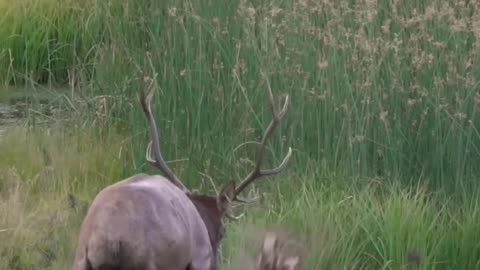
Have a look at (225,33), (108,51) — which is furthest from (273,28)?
(108,51)

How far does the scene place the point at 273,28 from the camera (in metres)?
5.89

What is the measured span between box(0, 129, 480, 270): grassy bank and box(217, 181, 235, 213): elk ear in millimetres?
688

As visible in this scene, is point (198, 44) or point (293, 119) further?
point (198, 44)

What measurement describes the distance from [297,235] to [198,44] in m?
1.59

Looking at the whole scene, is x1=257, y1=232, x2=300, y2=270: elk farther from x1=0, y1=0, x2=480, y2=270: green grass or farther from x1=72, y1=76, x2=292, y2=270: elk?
x1=72, y1=76, x2=292, y2=270: elk

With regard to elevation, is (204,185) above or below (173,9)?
below

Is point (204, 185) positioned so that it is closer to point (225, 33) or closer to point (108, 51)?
point (225, 33)

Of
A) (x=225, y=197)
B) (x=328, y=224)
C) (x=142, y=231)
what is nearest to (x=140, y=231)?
(x=142, y=231)

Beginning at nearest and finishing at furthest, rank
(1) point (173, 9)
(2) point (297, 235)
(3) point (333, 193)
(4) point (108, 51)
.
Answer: (2) point (297, 235)
(3) point (333, 193)
(1) point (173, 9)
(4) point (108, 51)

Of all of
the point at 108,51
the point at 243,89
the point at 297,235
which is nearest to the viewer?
the point at 297,235

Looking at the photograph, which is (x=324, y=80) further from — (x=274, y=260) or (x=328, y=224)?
(x=274, y=260)

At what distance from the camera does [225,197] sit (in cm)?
390

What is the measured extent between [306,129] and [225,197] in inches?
67.9

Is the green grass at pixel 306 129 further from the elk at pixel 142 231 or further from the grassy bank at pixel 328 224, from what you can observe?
the elk at pixel 142 231
